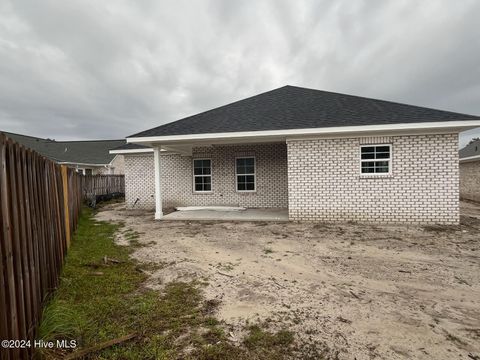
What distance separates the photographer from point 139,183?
44.2 ft

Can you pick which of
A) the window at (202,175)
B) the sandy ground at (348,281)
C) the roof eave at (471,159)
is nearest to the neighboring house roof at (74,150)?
the window at (202,175)

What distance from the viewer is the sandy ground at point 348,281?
2580mm

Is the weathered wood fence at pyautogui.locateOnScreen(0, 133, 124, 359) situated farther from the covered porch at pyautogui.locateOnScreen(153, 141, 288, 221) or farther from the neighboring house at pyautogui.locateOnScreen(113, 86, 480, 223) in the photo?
the covered porch at pyautogui.locateOnScreen(153, 141, 288, 221)

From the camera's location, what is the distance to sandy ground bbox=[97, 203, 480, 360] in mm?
2580

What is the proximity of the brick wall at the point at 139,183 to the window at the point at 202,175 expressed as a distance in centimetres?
259

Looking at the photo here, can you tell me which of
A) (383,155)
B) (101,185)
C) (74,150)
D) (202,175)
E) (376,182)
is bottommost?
(101,185)

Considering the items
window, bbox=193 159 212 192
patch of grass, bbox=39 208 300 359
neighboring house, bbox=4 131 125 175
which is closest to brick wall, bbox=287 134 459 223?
window, bbox=193 159 212 192

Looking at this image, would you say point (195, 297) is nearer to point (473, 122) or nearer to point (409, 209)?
point (409, 209)

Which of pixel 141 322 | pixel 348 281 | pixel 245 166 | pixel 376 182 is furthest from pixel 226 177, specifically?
pixel 141 322

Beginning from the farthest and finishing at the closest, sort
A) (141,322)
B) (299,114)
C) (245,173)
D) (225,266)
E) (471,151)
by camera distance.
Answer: (471,151) < (245,173) < (299,114) < (225,266) < (141,322)

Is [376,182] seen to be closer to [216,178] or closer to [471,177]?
[216,178]

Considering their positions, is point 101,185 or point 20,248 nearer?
point 20,248

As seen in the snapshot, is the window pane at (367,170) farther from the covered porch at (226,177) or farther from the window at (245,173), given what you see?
the window at (245,173)

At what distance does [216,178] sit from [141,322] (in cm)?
A: 992
